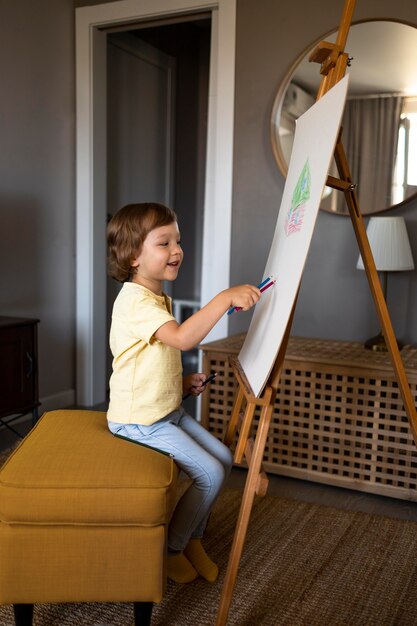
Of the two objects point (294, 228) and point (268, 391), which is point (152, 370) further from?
point (294, 228)

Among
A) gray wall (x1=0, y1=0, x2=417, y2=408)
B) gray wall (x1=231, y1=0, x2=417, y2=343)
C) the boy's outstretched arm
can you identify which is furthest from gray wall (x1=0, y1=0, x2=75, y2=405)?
the boy's outstretched arm

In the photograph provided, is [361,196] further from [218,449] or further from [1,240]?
[1,240]

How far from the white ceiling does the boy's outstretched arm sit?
1.61 metres

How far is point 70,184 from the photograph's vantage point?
3516 mm

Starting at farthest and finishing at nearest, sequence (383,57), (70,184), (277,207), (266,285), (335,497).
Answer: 1. (70,184)
2. (277,207)
3. (383,57)
4. (335,497)
5. (266,285)

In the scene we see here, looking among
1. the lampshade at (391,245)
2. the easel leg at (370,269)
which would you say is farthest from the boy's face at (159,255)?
the lampshade at (391,245)

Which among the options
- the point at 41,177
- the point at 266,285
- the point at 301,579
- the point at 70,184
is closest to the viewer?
the point at 266,285

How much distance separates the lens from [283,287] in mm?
1449

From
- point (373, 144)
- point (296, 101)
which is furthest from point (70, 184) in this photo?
point (373, 144)

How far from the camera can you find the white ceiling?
2.65 m

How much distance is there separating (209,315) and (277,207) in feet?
5.26

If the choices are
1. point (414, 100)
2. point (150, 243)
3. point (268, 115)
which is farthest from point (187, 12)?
point (150, 243)

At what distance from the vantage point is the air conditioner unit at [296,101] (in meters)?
2.86

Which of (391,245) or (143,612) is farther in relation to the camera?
(391,245)
